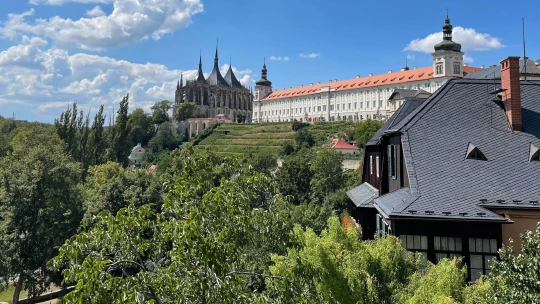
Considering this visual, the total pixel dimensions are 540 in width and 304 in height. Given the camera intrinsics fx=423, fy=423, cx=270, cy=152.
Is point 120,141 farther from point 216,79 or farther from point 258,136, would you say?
point 216,79

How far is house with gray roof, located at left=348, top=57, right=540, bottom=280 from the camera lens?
10797 millimetres

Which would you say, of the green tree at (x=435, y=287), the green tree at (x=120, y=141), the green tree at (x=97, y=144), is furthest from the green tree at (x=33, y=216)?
the green tree at (x=120, y=141)

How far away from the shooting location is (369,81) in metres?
114

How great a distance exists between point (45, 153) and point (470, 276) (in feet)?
80.6

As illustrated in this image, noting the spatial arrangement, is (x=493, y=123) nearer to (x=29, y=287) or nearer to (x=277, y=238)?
(x=277, y=238)

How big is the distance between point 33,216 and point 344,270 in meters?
22.9

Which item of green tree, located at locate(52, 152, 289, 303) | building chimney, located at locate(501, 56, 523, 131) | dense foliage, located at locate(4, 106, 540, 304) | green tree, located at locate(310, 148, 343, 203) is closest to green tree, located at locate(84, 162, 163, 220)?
green tree, located at locate(310, 148, 343, 203)

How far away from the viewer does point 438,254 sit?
11.0m

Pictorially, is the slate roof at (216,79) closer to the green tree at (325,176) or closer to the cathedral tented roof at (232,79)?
the cathedral tented roof at (232,79)

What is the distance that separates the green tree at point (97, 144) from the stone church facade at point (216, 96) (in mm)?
94600

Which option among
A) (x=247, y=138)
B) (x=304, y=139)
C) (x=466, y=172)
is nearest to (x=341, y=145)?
(x=304, y=139)

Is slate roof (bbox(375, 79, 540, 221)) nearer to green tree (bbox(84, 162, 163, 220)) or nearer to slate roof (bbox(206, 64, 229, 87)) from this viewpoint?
green tree (bbox(84, 162, 163, 220))

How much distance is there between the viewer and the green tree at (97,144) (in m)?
54.2

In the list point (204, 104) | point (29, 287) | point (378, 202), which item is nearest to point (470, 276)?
point (378, 202)
